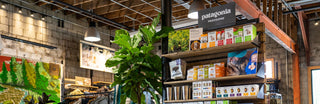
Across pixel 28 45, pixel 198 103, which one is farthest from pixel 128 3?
pixel 198 103

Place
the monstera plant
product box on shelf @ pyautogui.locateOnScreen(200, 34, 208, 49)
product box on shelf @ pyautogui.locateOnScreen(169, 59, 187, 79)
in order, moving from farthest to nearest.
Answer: the monstera plant
product box on shelf @ pyautogui.locateOnScreen(169, 59, 187, 79)
product box on shelf @ pyautogui.locateOnScreen(200, 34, 208, 49)

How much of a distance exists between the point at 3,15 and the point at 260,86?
821cm

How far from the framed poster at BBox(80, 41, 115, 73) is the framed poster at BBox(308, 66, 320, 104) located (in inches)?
287

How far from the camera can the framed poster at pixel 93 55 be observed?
12.2m

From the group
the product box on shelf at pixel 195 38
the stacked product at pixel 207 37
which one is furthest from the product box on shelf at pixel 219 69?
the product box on shelf at pixel 195 38

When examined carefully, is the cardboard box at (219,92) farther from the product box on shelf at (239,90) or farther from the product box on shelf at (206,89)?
the product box on shelf at (239,90)

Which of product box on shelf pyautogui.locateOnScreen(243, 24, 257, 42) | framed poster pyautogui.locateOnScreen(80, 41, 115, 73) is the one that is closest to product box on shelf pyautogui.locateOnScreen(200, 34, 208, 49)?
product box on shelf pyautogui.locateOnScreen(243, 24, 257, 42)

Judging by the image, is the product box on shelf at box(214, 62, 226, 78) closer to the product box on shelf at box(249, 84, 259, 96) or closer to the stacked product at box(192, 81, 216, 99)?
the stacked product at box(192, 81, 216, 99)

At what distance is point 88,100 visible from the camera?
6.84 m

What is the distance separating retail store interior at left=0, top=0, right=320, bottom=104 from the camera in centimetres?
416

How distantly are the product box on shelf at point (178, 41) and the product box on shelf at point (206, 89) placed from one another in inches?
21.6

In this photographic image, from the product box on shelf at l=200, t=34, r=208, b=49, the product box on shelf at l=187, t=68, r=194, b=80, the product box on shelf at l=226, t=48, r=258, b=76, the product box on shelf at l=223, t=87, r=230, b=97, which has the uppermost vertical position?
the product box on shelf at l=200, t=34, r=208, b=49

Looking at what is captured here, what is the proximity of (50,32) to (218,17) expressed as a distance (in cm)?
810

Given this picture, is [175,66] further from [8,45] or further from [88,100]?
[8,45]
